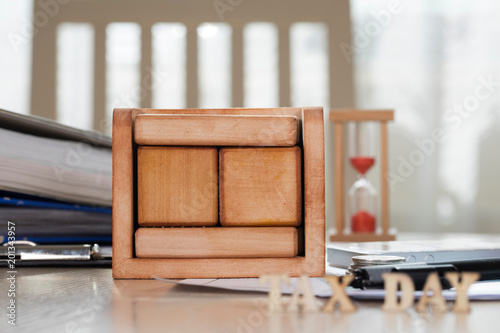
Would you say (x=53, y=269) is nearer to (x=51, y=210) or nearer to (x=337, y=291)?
(x=51, y=210)

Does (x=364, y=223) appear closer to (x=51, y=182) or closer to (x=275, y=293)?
(x=51, y=182)

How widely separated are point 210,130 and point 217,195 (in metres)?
0.05

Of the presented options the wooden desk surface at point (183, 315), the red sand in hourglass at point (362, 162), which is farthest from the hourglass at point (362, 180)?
the wooden desk surface at point (183, 315)

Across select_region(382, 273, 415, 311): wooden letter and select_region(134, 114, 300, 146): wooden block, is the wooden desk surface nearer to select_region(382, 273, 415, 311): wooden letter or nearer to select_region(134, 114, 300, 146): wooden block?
select_region(382, 273, 415, 311): wooden letter

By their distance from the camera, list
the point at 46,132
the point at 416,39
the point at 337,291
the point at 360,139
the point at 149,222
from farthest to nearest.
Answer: the point at 416,39, the point at 360,139, the point at 46,132, the point at 149,222, the point at 337,291

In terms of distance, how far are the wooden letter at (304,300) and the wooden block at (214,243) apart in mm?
122

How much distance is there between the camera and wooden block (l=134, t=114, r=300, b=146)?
0.43m

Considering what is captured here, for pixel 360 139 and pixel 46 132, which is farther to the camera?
pixel 360 139

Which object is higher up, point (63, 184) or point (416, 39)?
point (416, 39)

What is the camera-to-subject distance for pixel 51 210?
1.80 feet

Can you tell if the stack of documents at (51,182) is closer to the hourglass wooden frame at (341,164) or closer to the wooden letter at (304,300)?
the wooden letter at (304,300)

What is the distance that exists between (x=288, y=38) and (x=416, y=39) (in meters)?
0.58

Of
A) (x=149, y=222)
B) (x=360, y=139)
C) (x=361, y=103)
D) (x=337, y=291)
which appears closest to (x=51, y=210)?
(x=149, y=222)

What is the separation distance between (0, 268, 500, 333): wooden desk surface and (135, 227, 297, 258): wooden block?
39 millimetres
